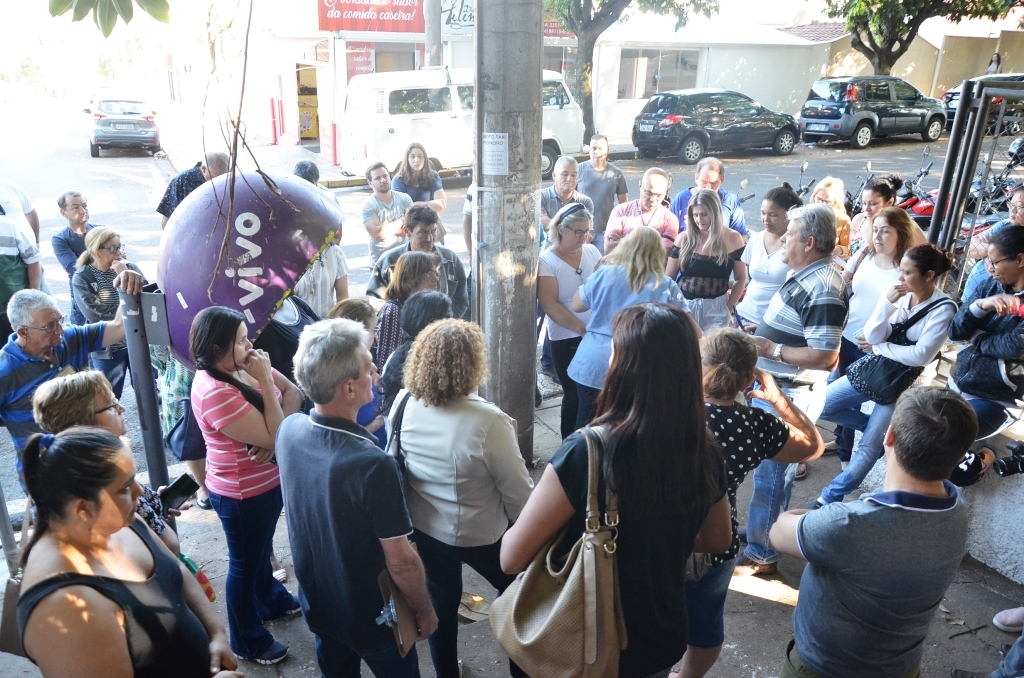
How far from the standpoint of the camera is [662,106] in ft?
59.4

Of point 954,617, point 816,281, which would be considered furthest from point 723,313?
point 954,617

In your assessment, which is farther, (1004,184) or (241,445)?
(1004,184)

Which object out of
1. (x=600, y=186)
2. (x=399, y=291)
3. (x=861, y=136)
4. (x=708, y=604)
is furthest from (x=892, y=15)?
(x=708, y=604)

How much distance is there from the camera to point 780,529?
222cm

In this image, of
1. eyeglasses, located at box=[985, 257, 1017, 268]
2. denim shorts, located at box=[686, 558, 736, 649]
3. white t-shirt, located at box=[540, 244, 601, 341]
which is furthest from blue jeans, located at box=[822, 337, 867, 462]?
denim shorts, located at box=[686, 558, 736, 649]

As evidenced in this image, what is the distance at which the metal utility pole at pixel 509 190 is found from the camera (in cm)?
384

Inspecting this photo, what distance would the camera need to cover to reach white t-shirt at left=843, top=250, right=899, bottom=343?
4238mm

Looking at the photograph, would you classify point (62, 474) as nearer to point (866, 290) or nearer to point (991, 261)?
point (991, 261)

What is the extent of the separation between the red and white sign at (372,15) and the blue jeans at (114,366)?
48.4 ft

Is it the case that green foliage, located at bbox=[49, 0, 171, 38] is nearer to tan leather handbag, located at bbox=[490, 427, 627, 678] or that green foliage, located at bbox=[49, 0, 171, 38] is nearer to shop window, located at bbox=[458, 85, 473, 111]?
tan leather handbag, located at bbox=[490, 427, 627, 678]

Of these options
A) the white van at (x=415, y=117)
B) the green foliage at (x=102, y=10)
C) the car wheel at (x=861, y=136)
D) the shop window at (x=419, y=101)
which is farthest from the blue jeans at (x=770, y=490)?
the car wheel at (x=861, y=136)

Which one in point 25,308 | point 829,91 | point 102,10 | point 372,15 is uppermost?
point 372,15

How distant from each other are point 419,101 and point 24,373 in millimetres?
Answer: 12429

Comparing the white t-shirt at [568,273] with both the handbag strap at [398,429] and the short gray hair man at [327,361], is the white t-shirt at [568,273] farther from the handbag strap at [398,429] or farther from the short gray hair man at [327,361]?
the short gray hair man at [327,361]
